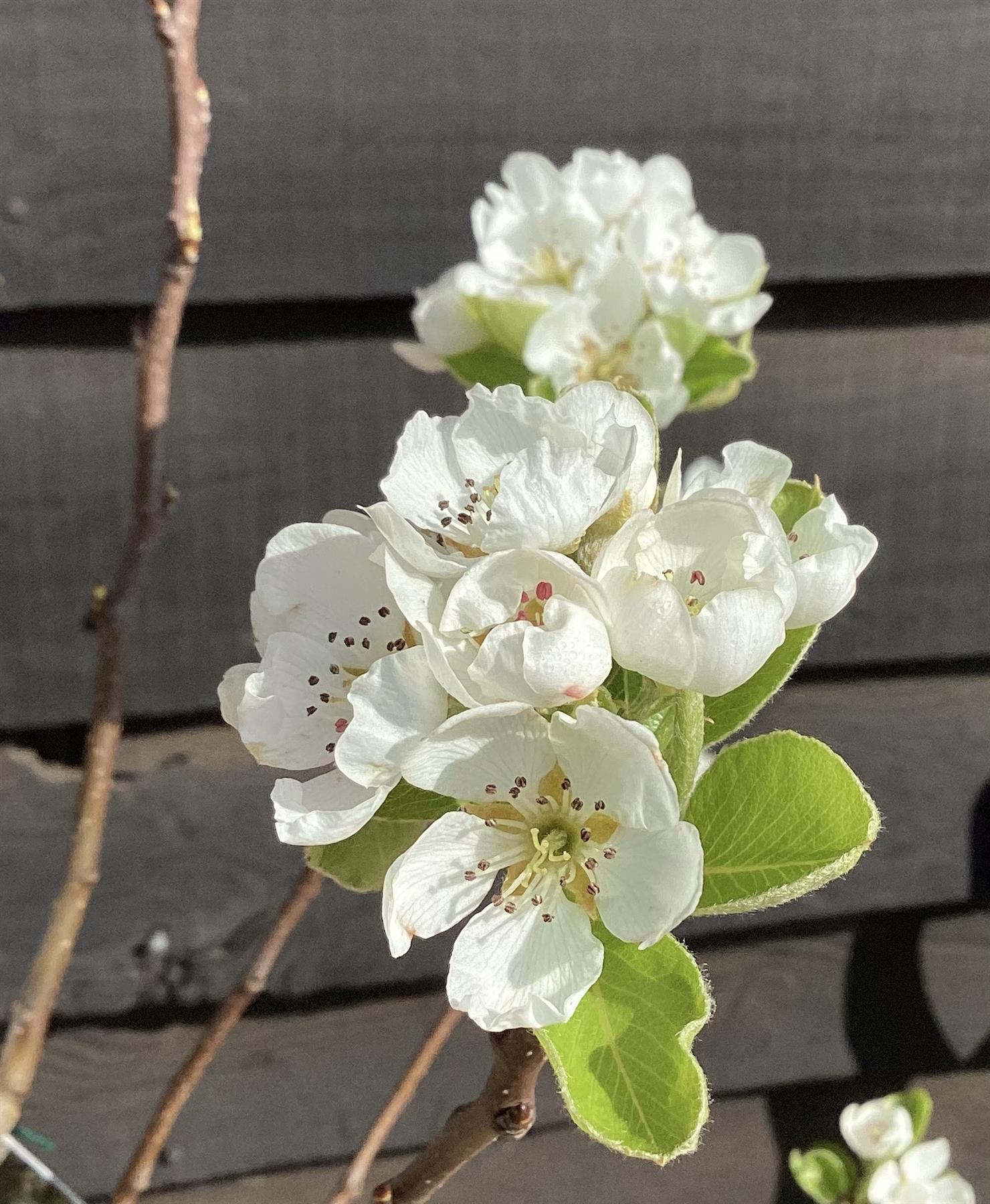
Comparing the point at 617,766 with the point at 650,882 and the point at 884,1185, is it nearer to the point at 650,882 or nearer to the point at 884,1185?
the point at 650,882

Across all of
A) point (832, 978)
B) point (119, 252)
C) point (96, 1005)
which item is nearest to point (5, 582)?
point (119, 252)

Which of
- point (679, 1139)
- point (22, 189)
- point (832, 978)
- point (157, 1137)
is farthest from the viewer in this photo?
point (832, 978)

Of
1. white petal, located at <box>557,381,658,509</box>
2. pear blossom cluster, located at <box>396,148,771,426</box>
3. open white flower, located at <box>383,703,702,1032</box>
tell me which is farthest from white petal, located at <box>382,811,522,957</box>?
pear blossom cluster, located at <box>396,148,771,426</box>

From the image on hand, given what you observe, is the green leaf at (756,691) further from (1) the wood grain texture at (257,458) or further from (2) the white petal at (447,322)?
(1) the wood grain texture at (257,458)

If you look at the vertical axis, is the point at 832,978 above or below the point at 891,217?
below

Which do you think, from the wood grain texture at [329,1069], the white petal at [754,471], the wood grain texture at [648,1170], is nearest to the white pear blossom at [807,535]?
the white petal at [754,471]

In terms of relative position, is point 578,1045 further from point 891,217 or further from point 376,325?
point 891,217

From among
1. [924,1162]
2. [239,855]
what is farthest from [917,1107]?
[239,855]

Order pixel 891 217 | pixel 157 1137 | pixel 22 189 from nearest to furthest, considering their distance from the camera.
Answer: pixel 157 1137 → pixel 22 189 → pixel 891 217
